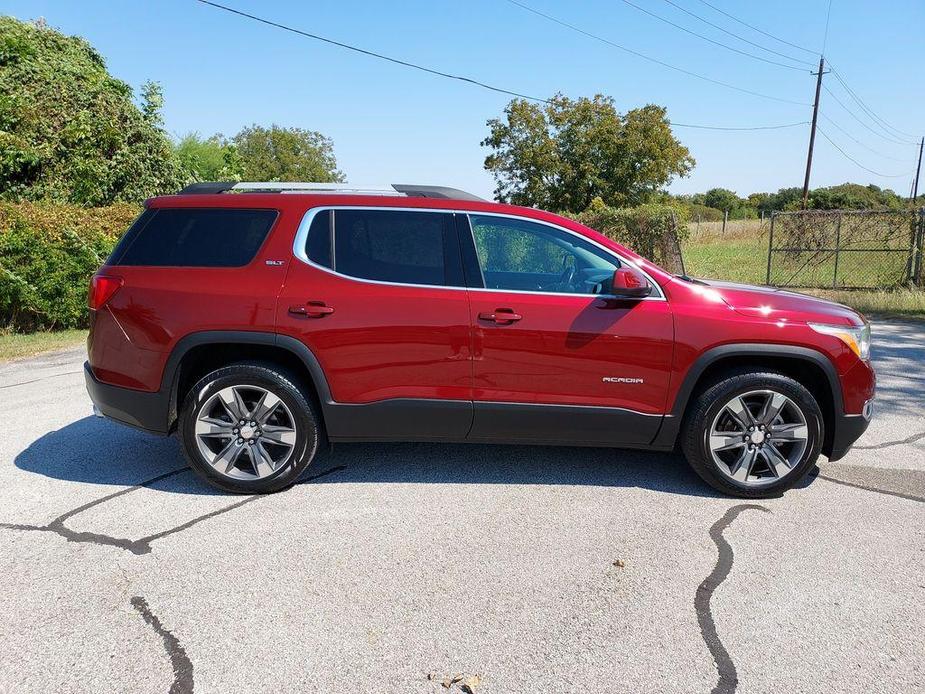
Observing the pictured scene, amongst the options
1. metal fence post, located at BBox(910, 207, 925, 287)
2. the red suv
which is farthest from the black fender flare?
metal fence post, located at BBox(910, 207, 925, 287)

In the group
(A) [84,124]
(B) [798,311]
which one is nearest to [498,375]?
(B) [798,311]

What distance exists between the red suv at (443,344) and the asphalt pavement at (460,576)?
388 mm

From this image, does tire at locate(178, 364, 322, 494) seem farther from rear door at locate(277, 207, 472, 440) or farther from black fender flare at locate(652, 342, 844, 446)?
black fender flare at locate(652, 342, 844, 446)

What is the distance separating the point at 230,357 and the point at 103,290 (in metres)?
0.88

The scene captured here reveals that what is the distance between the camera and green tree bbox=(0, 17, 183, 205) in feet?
46.9

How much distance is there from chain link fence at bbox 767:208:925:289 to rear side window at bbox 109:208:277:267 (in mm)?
13440

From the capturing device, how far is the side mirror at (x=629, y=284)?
390cm

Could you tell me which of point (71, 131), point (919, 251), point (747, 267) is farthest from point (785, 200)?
point (71, 131)

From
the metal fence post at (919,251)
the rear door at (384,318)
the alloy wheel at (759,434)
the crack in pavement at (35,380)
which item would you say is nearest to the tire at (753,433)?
the alloy wheel at (759,434)

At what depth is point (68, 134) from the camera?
1482 cm

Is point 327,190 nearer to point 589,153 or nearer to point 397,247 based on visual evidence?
point 397,247

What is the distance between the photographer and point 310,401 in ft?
13.7

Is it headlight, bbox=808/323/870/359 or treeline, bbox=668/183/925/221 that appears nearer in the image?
headlight, bbox=808/323/870/359

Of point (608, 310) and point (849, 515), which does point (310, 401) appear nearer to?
point (608, 310)
